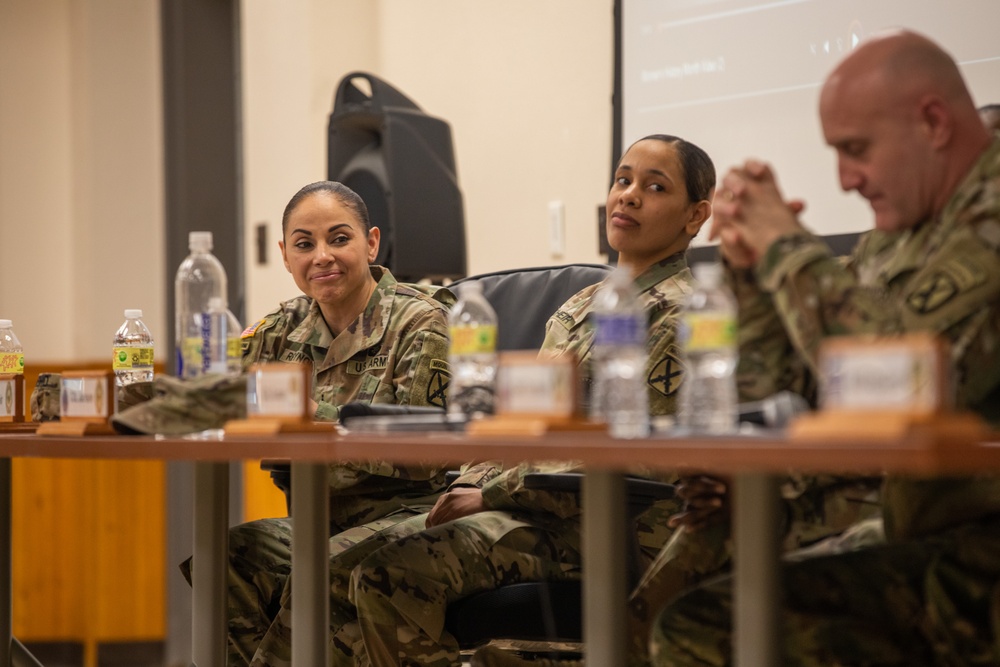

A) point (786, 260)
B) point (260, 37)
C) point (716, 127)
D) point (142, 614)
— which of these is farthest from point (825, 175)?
point (142, 614)

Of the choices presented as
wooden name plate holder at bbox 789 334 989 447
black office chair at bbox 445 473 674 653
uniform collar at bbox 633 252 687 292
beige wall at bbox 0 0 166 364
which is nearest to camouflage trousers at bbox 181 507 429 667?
black office chair at bbox 445 473 674 653

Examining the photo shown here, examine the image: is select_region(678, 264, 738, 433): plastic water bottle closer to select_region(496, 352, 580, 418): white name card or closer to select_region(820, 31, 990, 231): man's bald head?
select_region(496, 352, 580, 418): white name card

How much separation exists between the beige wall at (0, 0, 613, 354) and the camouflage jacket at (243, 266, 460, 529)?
126cm

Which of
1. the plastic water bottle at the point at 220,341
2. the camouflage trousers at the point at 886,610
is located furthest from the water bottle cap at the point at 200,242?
the camouflage trousers at the point at 886,610

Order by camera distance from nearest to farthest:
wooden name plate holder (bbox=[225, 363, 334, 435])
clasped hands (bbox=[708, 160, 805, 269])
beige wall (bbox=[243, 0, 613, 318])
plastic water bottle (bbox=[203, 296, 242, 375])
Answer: clasped hands (bbox=[708, 160, 805, 269]) < wooden name plate holder (bbox=[225, 363, 334, 435]) < plastic water bottle (bbox=[203, 296, 242, 375]) < beige wall (bbox=[243, 0, 613, 318])

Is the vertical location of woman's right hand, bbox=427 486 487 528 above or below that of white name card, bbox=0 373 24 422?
below

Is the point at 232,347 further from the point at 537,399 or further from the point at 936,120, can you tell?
the point at 936,120

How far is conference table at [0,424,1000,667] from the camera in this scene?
1056 millimetres

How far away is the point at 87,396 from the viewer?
172 cm

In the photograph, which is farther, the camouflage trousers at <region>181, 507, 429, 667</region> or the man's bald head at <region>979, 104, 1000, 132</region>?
the camouflage trousers at <region>181, 507, 429, 667</region>

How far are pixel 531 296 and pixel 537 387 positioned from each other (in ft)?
3.90

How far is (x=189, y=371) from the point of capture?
5.80 feet

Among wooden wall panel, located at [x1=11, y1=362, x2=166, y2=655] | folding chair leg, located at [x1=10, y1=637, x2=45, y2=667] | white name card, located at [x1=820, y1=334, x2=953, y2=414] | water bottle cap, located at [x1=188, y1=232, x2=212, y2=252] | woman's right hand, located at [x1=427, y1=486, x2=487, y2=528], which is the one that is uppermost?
water bottle cap, located at [x1=188, y1=232, x2=212, y2=252]

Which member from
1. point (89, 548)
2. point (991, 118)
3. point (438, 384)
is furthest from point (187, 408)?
point (89, 548)
